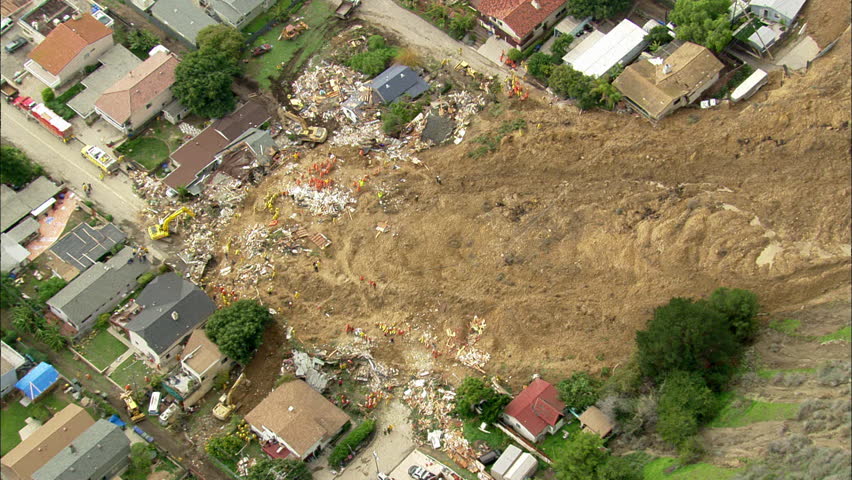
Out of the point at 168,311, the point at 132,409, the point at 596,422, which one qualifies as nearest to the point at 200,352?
the point at 168,311

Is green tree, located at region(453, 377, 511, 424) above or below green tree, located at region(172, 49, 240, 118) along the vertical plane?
below

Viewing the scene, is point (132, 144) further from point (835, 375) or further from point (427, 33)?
point (835, 375)

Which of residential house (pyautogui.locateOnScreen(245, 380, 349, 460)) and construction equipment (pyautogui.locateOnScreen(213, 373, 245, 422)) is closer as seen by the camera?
residential house (pyautogui.locateOnScreen(245, 380, 349, 460))

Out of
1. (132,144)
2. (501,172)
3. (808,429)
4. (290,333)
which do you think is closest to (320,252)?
(290,333)

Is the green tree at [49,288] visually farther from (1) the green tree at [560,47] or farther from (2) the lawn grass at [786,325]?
(2) the lawn grass at [786,325]

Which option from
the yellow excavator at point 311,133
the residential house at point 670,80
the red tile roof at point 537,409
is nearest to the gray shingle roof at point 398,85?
the yellow excavator at point 311,133

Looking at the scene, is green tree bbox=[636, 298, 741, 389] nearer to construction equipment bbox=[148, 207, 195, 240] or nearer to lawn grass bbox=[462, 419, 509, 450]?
lawn grass bbox=[462, 419, 509, 450]

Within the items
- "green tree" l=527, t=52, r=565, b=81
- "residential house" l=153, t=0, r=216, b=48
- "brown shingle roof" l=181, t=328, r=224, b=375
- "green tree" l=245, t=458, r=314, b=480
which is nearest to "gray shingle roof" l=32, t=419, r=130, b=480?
"brown shingle roof" l=181, t=328, r=224, b=375
